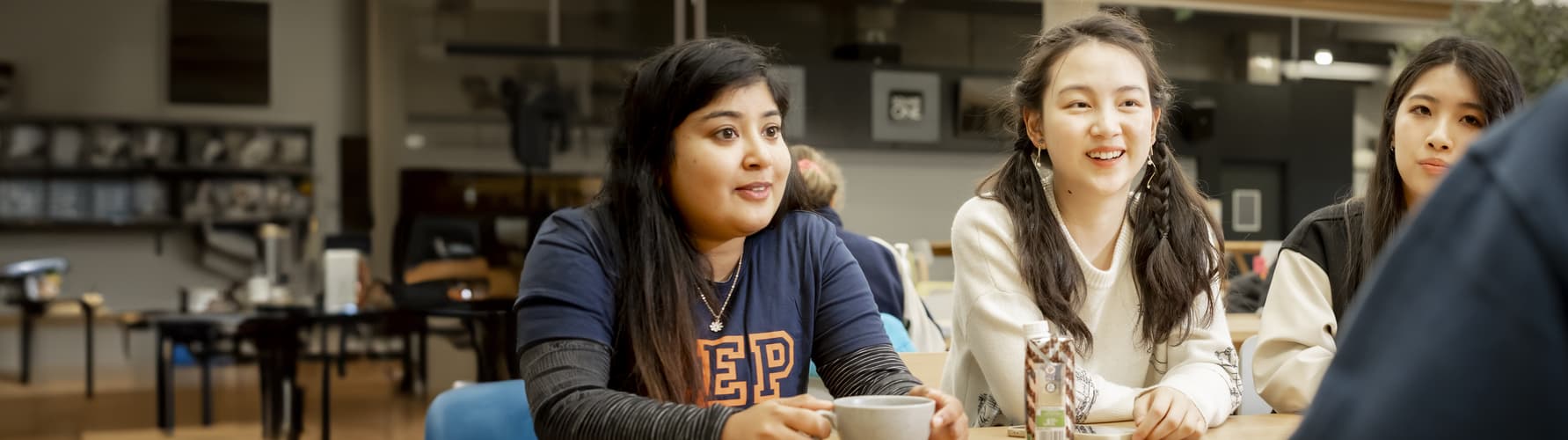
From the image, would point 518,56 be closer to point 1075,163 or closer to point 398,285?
point 398,285

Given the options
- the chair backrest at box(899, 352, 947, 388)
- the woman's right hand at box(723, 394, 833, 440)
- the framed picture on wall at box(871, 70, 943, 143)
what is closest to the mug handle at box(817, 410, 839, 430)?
the woman's right hand at box(723, 394, 833, 440)

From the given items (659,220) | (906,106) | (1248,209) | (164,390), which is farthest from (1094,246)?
(1248,209)

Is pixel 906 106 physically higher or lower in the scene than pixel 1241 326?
higher

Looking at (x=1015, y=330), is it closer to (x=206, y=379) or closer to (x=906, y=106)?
(x=206, y=379)

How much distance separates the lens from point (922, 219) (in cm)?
853

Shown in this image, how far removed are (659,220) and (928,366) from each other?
61 centimetres

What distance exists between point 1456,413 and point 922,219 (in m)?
8.26

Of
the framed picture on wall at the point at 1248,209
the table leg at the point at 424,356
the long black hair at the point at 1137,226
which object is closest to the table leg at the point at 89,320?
the table leg at the point at 424,356

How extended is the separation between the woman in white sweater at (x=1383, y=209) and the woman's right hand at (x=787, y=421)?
757mm

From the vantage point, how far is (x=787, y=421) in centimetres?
104

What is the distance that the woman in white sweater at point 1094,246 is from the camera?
155 cm

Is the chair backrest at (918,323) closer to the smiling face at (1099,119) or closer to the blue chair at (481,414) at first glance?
the smiling face at (1099,119)

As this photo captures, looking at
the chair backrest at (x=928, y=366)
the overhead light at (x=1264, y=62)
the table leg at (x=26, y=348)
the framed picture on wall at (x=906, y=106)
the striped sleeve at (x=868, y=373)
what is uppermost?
the overhead light at (x=1264, y=62)

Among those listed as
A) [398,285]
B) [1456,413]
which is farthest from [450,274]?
[1456,413]
